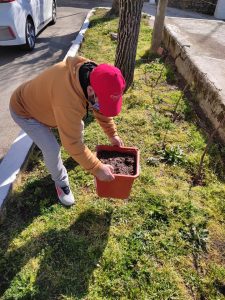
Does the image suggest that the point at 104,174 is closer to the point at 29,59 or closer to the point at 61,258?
the point at 61,258

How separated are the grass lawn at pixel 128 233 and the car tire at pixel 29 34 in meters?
3.59

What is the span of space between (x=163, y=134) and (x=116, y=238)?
1796mm

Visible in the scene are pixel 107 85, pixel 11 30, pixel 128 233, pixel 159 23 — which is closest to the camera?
pixel 107 85

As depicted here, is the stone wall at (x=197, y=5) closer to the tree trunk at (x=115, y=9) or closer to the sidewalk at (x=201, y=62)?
the tree trunk at (x=115, y=9)

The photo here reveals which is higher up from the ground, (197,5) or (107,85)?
(107,85)

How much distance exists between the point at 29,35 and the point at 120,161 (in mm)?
4986

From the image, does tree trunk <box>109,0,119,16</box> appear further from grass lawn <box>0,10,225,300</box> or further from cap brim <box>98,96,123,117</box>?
cap brim <box>98,96,123,117</box>

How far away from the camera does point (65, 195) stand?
10.0 ft

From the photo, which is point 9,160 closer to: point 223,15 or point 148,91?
point 148,91

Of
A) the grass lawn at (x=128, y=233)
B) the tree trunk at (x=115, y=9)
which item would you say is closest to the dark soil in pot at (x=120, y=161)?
the grass lawn at (x=128, y=233)

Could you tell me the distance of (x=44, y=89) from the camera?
237 cm

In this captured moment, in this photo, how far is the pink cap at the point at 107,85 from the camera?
1.91 m

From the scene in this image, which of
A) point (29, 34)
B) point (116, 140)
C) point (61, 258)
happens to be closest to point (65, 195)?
point (61, 258)

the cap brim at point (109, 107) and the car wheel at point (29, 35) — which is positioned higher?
the cap brim at point (109, 107)
